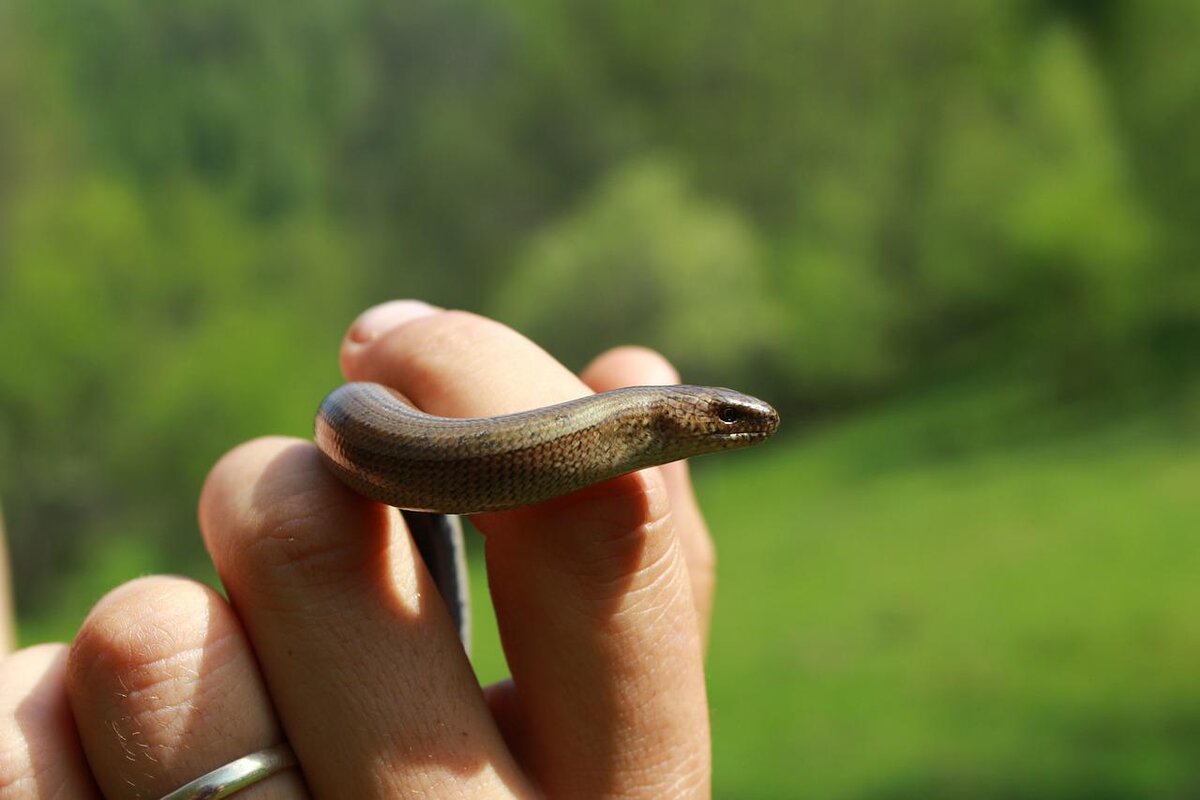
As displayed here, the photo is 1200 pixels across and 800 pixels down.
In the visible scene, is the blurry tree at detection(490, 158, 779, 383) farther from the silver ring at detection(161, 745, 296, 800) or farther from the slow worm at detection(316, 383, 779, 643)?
the silver ring at detection(161, 745, 296, 800)

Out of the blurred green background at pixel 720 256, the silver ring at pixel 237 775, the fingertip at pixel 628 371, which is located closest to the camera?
the silver ring at pixel 237 775

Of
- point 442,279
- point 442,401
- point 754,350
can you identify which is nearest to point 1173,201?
point 754,350

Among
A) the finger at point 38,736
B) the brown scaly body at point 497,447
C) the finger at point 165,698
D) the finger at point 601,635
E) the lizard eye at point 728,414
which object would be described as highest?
the lizard eye at point 728,414

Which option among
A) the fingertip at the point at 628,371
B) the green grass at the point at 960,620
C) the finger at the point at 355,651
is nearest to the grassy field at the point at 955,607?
the green grass at the point at 960,620

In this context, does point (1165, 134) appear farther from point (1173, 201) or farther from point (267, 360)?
point (267, 360)

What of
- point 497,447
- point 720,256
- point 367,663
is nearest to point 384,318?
point 497,447

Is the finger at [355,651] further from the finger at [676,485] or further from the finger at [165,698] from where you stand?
the finger at [676,485]

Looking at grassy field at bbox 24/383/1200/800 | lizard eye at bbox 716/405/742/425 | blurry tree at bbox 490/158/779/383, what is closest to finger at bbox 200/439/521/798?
lizard eye at bbox 716/405/742/425
